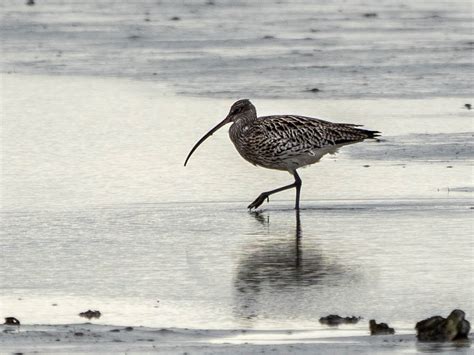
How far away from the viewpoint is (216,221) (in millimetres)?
11953

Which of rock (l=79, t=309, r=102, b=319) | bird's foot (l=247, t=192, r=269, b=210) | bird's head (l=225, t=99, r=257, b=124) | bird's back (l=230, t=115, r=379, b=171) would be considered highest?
bird's head (l=225, t=99, r=257, b=124)

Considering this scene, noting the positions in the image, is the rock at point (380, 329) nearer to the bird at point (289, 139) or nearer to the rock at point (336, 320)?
the rock at point (336, 320)

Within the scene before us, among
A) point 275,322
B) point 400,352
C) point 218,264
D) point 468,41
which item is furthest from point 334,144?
point 468,41

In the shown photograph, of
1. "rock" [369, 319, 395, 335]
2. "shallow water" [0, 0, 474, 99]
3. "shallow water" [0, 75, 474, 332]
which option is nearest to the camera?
"rock" [369, 319, 395, 335]

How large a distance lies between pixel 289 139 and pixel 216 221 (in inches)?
63.8

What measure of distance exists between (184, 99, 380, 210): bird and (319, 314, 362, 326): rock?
180 inches

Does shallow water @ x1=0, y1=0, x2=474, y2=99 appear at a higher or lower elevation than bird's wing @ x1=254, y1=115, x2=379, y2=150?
higher

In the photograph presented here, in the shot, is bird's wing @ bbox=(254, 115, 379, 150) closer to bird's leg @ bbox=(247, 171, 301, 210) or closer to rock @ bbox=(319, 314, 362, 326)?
bird's leg @ bbox=(247, 171, 301, 210)

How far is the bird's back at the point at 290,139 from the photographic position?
43.6 feet

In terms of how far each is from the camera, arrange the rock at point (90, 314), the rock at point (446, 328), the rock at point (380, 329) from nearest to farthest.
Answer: the rock at point (446, 328) → the rock at point (380, 329) → the rock at point (90, 314)

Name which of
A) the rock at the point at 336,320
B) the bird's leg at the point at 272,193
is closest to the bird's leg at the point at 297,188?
the bird's leg at the point at 272,193

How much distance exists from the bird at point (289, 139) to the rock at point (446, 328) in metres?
5.13

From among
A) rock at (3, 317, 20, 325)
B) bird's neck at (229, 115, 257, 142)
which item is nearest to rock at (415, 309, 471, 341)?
rock at (3, 317, 20, 325)

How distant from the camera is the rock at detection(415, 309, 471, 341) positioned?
792 centimetres
